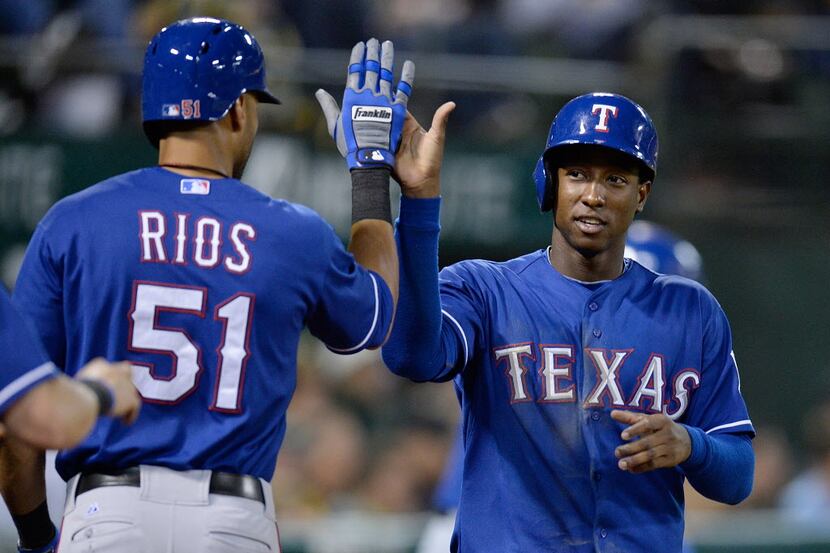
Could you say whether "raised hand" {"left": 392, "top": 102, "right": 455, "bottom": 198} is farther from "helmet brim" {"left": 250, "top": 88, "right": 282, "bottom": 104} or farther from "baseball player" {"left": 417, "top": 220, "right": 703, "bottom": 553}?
"baseball player" {"left": 417, "top": 220, "right": 703, "bottom": 553}

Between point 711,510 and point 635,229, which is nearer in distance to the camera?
point 635,229

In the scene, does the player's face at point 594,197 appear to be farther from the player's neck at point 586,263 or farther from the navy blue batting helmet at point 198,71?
the navy blue batting helmet at point 198,71

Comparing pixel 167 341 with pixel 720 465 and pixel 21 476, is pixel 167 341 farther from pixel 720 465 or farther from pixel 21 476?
pixel 720 465

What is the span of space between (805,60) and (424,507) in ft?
12.7

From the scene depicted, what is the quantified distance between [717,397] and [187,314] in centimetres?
140

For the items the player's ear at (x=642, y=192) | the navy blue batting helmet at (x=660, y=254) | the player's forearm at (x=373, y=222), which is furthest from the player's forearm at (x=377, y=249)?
the navy blue batting helmet at (x=660, y=254)

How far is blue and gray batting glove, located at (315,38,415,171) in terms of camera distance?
356cm

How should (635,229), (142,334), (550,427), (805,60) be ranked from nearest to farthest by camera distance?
(142,334) < (550,427) < (635,229) < (805,60)

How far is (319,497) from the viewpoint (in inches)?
310

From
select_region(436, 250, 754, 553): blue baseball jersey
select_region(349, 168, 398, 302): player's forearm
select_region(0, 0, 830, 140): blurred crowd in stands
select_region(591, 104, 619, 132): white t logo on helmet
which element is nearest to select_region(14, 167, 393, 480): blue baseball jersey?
select_region(349, 168, 398, 302): player's forearm

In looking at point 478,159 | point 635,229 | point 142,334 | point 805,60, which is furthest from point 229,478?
point 805,60

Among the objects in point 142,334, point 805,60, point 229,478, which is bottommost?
point 229,478

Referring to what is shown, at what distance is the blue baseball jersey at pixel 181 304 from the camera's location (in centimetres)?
311

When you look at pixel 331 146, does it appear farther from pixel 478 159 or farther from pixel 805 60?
pixel 805 60
